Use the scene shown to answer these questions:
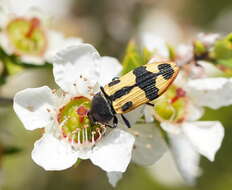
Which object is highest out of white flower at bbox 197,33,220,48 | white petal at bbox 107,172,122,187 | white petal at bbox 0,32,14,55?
white flower at bbox 197,33,220,48

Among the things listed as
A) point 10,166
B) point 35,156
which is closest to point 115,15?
point 10,166

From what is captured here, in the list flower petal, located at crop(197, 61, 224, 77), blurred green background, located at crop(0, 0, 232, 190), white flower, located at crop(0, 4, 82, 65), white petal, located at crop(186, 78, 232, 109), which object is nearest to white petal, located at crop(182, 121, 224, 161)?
white petal, located at crop(186, 78, 232, 109)

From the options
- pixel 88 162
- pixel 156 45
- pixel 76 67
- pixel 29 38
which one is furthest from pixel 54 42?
pixel 88 162

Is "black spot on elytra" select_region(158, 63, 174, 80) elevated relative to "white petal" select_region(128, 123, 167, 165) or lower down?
elevated

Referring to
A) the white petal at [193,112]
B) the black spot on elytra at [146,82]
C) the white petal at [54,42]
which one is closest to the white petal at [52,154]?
the black spot on elytra at [146,82]

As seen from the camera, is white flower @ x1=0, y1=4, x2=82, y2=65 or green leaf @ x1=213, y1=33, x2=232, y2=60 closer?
green leaf @ x1=213, y1=33, x2=232, y2=60

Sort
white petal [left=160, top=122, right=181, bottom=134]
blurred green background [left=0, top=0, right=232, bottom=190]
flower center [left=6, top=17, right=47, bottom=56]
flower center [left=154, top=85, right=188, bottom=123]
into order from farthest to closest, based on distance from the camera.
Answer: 1. blurred green background [left=0, top=0, right=232, bottom=190]
2. flower center [left=6, top=17, right=47, bottom=56]
3. flower center [left=154, top=85, right=188, bottom=123]
4. white petal [left=160, top=122, right=181, bottom=134]

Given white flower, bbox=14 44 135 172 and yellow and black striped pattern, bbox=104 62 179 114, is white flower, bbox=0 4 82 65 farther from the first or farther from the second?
yellow and black striped pattern, bbox=104 62 179 114

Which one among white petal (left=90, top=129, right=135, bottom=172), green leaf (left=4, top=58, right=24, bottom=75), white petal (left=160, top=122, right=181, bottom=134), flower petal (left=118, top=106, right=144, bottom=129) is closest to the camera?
white petal (left=90, top=129, right=135, bottom=172)
